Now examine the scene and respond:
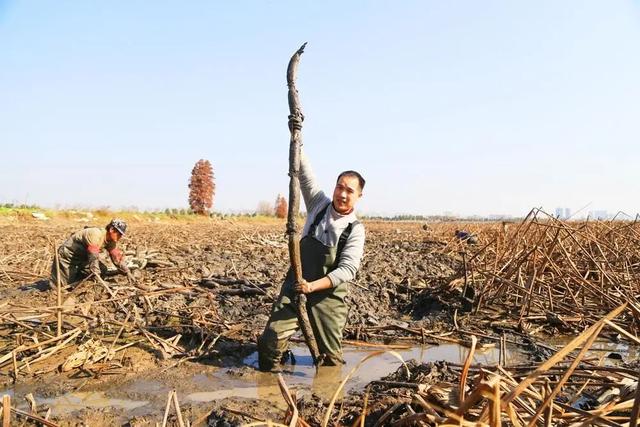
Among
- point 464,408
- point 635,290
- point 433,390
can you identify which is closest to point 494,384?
point 464,408

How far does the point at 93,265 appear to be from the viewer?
6.88m

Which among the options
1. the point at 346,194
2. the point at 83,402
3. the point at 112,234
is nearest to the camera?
the point at 83,402

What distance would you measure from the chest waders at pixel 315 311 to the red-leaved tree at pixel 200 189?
1867 inches

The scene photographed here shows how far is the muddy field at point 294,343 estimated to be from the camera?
3162 mm

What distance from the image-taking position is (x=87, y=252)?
7.34 m

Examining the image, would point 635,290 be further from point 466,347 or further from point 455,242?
point 455,242

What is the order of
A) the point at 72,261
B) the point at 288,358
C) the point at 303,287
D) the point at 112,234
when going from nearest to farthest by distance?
the point at 303,287 → the point at 288,358 → the point at 112,234 → the point at 72,261

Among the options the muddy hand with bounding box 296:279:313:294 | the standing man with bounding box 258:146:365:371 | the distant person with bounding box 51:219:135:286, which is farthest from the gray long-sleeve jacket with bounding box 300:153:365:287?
the distant person with bounding box 51:219:135:286

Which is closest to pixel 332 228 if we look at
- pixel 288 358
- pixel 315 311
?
pixel 315 311

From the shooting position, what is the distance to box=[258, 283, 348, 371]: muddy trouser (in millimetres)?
4422

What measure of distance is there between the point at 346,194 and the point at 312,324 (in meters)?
1.29

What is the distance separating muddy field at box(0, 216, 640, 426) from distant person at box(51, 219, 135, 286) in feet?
1.14

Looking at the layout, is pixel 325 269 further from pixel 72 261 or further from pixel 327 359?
pixel 72 261

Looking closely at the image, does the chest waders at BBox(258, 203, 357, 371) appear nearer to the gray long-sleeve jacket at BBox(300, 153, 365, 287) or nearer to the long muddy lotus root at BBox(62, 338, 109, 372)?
the gray long-sleeve jacket at BBox(300, 153, 365, 287)
